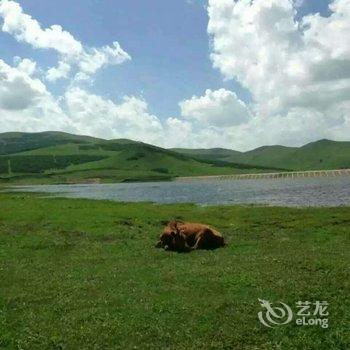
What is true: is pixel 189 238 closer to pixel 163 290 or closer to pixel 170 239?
pixel 170 239

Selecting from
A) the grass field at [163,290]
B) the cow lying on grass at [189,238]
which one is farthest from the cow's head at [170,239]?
the grass field at [163,290]

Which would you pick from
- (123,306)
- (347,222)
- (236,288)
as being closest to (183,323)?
(123,306)

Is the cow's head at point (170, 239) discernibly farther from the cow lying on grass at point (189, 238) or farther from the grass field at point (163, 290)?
the grass field at point (163, 290)

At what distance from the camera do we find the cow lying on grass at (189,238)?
99.0 ft

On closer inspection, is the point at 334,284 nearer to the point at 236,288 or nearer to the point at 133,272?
the point at 236,288

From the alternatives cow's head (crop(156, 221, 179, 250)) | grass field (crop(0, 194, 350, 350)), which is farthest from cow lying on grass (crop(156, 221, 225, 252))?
grass field (crop(0, 194, 350, 350))

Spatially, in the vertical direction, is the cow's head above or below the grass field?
above

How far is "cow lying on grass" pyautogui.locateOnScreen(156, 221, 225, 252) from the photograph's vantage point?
30188 millimetres

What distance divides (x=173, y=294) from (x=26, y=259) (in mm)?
12187

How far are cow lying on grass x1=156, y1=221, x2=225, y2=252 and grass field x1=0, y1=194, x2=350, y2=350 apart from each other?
114 cm

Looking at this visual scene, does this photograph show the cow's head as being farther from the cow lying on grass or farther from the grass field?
the grass field

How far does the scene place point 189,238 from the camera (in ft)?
104

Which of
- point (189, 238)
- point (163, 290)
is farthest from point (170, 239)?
point (163, 290)

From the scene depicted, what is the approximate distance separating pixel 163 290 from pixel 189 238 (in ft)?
38.2
